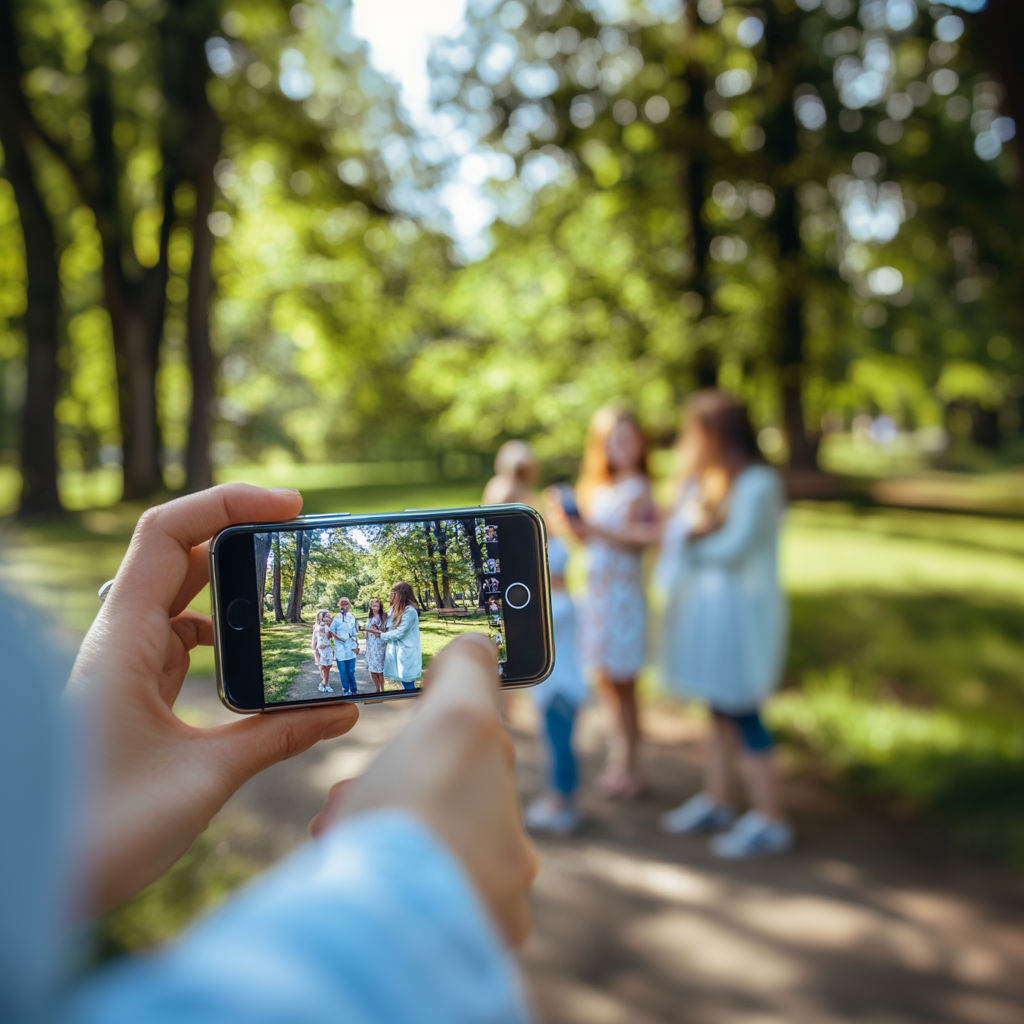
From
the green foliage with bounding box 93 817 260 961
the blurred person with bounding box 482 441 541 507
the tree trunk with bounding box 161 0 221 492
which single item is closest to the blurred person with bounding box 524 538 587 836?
the blurred person with bounding box 482 441 541 507

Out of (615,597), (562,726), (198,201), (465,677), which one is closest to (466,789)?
(465,677)

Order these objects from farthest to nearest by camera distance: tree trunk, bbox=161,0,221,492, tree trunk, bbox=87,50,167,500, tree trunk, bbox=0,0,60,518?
tree trunk, bbox=87,50,167,500 < tree trunk, bbox=0,0,60,518 < tree trunk, bbox=161,0,221,492

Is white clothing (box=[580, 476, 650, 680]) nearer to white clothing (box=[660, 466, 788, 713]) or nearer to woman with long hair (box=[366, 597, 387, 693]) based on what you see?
white clothing (box=[660, 466, 788, 713])

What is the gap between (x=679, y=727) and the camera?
587 centimetres

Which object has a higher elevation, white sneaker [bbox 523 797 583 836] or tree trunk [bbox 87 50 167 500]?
tree trunk [bbox 87 50 167 500]

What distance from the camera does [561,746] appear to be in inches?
171

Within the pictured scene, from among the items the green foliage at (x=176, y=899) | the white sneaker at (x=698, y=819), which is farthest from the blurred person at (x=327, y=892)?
the white sneaker at (x=698, y=819)

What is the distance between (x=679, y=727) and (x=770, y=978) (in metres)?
2.82

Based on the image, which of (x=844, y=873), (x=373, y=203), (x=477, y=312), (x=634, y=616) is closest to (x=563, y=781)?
(x=634, y=616)

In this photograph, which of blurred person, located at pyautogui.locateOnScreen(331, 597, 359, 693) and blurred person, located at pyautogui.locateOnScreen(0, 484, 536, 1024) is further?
blurred person, located at pyautogui.locateOnScreen(331, 597, 359, 693)

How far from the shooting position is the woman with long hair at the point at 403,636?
1321 mm

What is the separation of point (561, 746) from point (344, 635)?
322 centimetres

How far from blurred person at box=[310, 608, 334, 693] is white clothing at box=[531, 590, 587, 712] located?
9.14ft

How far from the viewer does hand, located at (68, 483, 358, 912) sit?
992 millimetres
